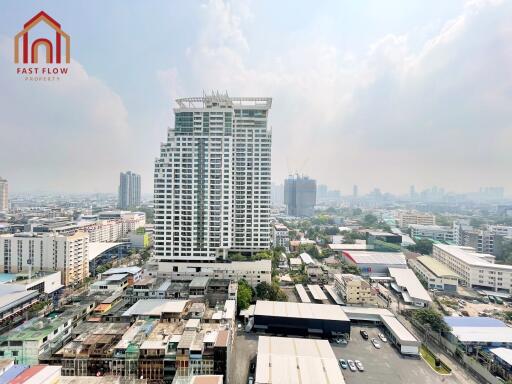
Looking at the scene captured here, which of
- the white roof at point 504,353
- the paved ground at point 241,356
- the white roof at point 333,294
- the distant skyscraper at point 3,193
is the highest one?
the distant skyscraper at point 3,193

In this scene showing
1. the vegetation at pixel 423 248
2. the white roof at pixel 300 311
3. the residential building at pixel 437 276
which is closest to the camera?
the white roof at pixel 300 311

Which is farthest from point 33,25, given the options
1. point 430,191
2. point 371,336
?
point 430,191

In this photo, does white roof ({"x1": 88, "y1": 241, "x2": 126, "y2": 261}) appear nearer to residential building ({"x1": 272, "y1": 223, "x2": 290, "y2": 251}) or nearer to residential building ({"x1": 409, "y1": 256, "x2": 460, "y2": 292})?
residential building ({"x1": 272, "y1": 223, "x2": 290, "y2": 251})

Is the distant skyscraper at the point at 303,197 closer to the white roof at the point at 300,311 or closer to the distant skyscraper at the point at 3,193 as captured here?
the white roof at the point at 300,311

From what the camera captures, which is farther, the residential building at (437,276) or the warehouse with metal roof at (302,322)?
the residential building at (437,276)

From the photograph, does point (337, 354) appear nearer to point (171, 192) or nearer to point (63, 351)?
point (63, 351)

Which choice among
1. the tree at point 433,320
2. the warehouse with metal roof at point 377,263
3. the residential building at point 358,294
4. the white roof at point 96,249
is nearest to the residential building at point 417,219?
the warehouse with metal roof at point 377,263

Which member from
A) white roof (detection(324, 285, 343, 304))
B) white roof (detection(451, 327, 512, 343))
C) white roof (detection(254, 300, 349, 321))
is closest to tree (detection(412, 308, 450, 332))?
white roof (detection(451, 327, 512, 343))
